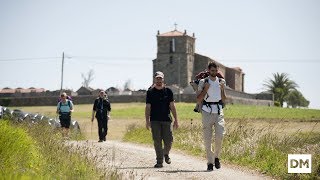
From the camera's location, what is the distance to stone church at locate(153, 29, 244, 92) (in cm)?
10062

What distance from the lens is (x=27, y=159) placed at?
758cm

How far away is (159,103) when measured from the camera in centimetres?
1080

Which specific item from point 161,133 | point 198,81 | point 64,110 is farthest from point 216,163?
point 64,110

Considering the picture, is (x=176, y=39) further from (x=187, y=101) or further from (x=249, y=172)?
(x=249, y=172)

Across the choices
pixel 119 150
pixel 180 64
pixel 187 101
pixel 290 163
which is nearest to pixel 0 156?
pixel 290 163

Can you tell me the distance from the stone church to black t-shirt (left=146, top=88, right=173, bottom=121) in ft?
289

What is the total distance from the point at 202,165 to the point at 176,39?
92.7 meters

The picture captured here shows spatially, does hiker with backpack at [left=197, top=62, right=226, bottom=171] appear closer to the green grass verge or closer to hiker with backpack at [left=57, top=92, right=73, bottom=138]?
the green grass verge

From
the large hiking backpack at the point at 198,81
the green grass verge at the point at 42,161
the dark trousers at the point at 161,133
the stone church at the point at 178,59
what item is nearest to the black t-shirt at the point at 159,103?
the dark trousers at the point at 161,133
